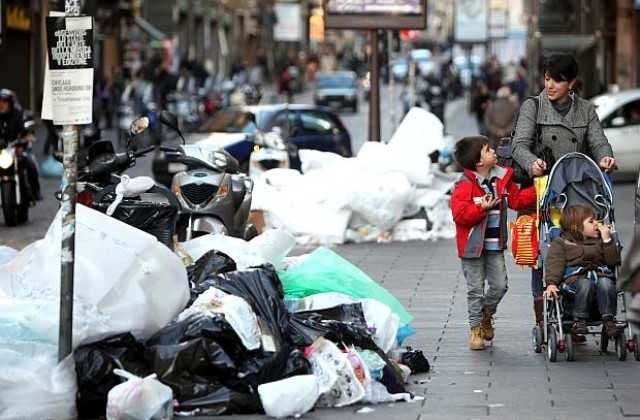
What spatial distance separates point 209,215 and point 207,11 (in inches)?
2271

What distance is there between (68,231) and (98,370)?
722 millimetres

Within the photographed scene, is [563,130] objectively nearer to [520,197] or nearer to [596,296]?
[520,197]

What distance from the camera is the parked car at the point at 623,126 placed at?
27000mm

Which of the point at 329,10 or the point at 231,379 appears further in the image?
the point at 329,10

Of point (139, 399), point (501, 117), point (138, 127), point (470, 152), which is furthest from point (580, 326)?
point (501, 117)

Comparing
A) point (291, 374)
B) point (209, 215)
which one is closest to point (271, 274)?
point (291, 374)

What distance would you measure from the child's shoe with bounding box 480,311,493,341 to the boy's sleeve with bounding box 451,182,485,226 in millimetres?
634

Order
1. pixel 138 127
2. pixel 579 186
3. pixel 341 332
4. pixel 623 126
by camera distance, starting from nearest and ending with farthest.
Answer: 1. pixel 341 332
2. pixel 579 186
3. pixel 138 127
4. pixel 623 126

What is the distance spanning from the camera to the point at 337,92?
5706cm

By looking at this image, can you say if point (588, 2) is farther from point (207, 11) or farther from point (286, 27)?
point (207, 11)

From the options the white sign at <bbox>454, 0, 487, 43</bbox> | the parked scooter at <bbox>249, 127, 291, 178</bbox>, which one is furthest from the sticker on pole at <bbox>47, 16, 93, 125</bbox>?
the white sign at <bbox>454, 0, 487, 43</bbox>

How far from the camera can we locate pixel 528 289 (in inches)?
528

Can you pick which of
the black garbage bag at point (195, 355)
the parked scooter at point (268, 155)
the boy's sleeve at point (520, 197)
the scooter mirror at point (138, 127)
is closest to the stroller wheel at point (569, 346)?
the boy's sleeve at point (520, 197)

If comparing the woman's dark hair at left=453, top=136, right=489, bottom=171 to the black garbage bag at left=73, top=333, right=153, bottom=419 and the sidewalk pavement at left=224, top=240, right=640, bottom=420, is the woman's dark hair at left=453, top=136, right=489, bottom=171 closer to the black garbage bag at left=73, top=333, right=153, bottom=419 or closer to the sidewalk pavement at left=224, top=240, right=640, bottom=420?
the sidewalk pavement at left=224, top=240, right=640, bottom=420
